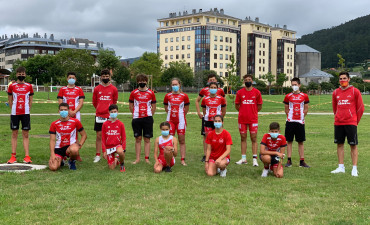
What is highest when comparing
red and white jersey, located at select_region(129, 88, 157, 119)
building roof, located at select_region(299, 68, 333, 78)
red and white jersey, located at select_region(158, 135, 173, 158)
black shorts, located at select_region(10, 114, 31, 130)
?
building roof, located at select_region(299, 68, 333, 78)

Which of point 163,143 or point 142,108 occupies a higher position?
point 142,108

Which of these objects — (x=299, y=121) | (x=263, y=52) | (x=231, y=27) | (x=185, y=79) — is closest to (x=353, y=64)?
(x=263, y=52)

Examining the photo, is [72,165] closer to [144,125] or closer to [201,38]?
[144,125]

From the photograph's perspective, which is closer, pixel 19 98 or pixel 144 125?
pixel 19 98

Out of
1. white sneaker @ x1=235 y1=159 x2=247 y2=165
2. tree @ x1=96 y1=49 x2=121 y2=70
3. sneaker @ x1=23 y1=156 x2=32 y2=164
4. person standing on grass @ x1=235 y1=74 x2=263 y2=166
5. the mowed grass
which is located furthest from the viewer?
tree @ x1=96 y1=49 x2=121 y2=70

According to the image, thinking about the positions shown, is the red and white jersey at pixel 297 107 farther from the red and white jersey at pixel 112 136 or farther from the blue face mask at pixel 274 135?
the red and white jersey at pixel 112 136

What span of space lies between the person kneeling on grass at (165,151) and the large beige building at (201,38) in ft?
369

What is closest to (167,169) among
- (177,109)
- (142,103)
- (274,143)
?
(177,109)

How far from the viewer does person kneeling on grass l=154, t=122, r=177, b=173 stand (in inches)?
331

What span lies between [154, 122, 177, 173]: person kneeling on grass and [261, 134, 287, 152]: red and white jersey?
1927mm

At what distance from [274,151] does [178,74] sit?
86.4m

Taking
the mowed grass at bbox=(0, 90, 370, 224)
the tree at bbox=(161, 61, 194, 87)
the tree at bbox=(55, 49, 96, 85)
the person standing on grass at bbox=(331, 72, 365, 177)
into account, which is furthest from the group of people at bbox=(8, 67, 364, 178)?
the tree at bbox=(161, 61, 194, 87)

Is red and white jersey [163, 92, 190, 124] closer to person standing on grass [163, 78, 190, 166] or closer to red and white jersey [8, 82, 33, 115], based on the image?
person standing on grass [163, 78, 190, 166]

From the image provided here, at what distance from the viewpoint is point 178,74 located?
3706 inches
